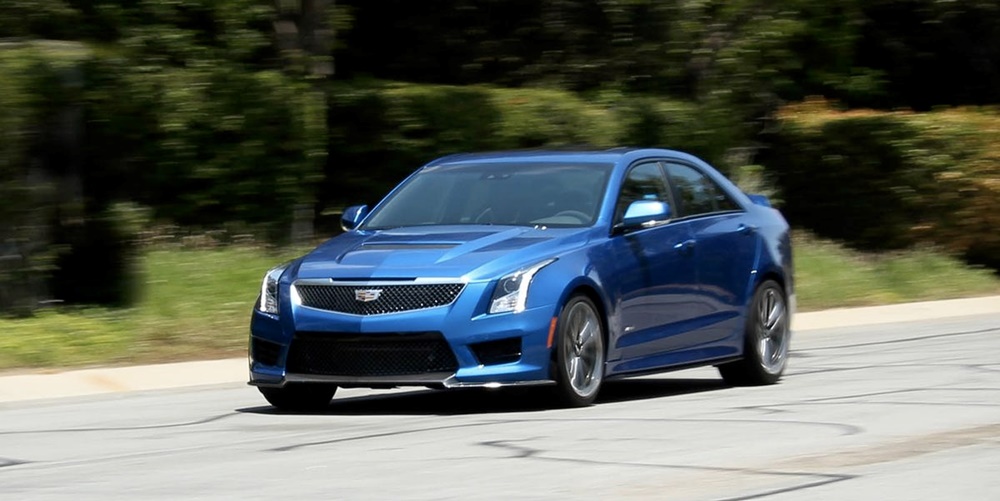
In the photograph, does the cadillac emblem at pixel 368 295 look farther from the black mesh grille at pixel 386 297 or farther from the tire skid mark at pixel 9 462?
the tire skid mark at pixel 9 462

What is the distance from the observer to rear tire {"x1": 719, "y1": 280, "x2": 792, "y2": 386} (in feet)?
39.8

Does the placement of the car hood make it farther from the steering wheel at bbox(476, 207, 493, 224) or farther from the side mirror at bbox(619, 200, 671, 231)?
the side mirror at bbox(619, 200, 671, 231)

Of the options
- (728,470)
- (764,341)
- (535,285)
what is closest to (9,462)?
(535,285)

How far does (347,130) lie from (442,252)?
31.1 ft

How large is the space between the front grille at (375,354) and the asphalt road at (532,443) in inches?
11.5

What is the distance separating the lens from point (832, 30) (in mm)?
22250

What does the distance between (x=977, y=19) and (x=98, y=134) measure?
1740 cm

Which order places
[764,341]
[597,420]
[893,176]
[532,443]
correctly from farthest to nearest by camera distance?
[893,176] → [764,341] → [597,420] → [532,443]

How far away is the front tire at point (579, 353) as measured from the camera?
1011 cm

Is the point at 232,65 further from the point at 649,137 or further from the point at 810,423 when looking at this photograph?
the point at 810,423

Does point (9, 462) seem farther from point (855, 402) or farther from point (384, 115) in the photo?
point (384, 115)

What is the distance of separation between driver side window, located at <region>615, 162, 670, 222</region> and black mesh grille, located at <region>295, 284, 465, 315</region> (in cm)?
151

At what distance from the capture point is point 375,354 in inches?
392

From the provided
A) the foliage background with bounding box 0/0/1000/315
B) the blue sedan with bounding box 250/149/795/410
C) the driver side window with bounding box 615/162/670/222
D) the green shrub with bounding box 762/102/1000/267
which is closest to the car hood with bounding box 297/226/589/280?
the blue sedan with bounding box 250/149/795/410
